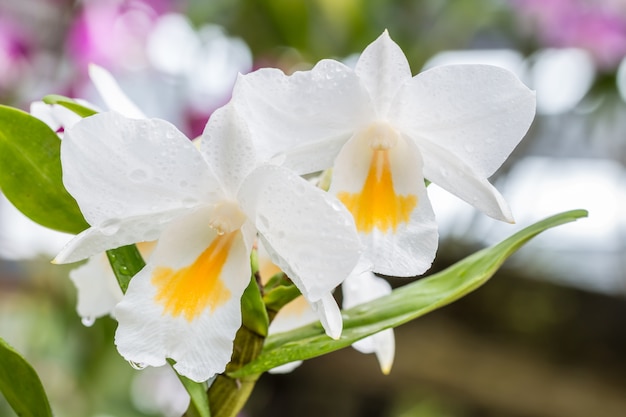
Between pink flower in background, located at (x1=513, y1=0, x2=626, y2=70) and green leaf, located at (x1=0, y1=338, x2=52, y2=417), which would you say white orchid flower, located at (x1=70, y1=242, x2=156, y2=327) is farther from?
pink flower in background, located at (x1=513, y1=0, x2=626, y2=70)

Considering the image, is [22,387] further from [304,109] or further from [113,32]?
[113,32]

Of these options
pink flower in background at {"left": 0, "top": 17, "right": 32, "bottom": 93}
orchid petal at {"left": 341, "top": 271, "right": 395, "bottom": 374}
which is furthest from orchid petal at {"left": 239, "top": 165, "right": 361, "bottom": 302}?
pink flower in background at {"left": 0, "top": 17, "right": 32, "bottom": 93}

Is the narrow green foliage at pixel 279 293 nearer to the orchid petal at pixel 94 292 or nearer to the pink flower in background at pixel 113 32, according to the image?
the orchid petal at pixel 94 292

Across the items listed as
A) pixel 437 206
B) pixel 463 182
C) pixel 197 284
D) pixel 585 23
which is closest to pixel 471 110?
pixel 463 182

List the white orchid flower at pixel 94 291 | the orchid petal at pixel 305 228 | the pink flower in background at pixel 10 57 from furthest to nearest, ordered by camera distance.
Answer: the pink flower in background at pixel 10 57, the white orchid flower at pixel 94 291, the orchid petal at pixel 305 228

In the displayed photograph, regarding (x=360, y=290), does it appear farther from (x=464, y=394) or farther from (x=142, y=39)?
(x=464, y=394)

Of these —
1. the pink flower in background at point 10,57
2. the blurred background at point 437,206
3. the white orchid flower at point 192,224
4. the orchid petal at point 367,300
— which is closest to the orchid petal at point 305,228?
the white orchid flower at point 192,224

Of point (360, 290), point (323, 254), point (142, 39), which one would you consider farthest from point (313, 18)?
point (323, 254)
